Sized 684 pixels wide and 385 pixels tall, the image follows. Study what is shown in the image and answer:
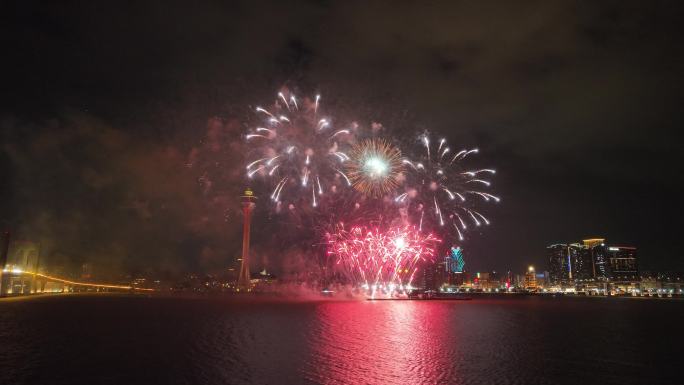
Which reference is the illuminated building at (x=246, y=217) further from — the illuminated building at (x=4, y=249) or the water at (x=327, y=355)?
the water at (x=327, y=355)

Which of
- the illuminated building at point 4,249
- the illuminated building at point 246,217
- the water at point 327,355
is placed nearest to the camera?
the water at point 327,355

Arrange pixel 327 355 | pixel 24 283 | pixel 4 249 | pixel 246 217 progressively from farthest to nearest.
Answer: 1. pixel 246 217
2. pixel 24 283
3. pixel 4 249
4. pixel 327 355

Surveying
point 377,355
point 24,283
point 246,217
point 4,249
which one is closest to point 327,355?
point 377,355

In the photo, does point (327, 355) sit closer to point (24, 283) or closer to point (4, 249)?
point (4, 249)

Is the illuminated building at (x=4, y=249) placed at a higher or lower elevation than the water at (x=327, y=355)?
higher

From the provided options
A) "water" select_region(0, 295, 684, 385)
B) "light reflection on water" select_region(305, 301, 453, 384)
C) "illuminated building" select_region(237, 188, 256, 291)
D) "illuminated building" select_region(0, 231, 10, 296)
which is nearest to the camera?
"light reflection on water" select_region(305, 301, 453, 384)

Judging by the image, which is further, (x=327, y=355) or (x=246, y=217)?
(x=246, y=217)

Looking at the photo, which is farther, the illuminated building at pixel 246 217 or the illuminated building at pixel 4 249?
the illuminated building at pixel 246 217

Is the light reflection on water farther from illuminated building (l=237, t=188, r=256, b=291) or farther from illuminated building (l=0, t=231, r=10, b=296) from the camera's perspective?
illuminated building (l=237, t=188, r=256, b=291)

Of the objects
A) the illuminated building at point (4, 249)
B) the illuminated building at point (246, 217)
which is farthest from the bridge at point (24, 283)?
the illuminated building at point (246, 217)

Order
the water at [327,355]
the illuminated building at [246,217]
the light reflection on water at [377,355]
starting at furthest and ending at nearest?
the illuminated building at [246,217] < the water at [327,355] < the light reflection on water at [377,355]

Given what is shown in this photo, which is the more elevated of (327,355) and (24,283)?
(24,283)

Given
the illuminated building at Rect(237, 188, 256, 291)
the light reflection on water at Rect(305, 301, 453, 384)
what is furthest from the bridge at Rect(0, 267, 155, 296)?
the light reflection on water at Rect(305, 301, 453, 384)
